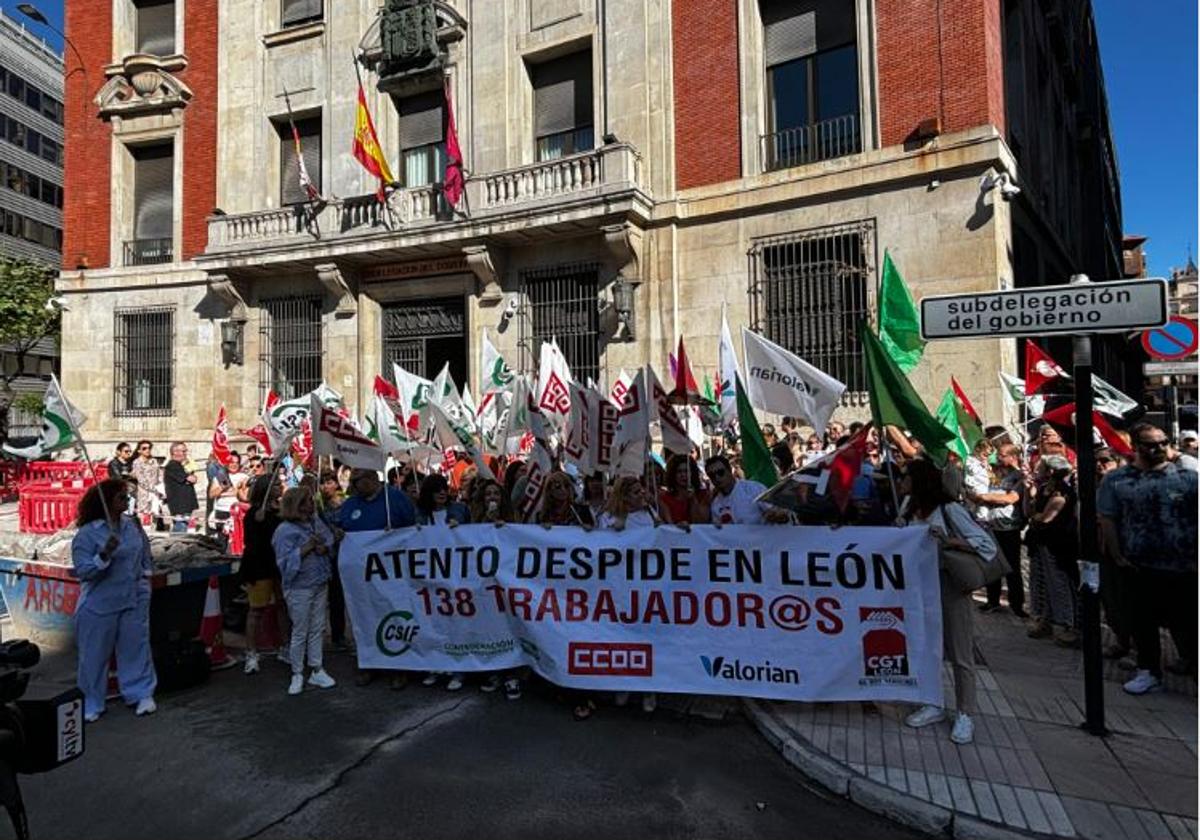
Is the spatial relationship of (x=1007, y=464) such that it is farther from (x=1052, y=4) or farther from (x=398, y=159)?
(x=1052, y=4)

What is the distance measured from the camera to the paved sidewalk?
353 centimetres

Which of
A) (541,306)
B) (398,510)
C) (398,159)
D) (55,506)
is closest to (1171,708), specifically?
(398,510)

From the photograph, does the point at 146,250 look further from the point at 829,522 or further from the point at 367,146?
the point at 829,522

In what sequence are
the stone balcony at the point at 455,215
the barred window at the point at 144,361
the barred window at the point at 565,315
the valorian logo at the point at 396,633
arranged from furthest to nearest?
the barred window at the point at 144,361
the barred window at the point at 565,315
the stone balcony at the point at 455,215
the valorian logo at the point at 396,633

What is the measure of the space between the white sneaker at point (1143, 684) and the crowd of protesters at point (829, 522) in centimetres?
1

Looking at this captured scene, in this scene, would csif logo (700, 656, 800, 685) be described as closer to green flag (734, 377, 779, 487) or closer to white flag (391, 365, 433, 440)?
green flag (734, 377, 779, 487)

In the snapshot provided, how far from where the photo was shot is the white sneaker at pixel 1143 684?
5.07m

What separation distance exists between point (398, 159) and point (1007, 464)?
14914 millimetres

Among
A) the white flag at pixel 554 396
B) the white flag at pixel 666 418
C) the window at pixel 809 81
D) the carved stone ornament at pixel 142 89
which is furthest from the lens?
the carved stone ornament at pixel 142 89

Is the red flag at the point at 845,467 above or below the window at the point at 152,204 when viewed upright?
below

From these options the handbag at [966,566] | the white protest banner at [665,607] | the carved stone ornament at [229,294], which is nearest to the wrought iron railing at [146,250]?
the carved stone ornament at [229,294]

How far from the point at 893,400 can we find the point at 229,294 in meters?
17.2

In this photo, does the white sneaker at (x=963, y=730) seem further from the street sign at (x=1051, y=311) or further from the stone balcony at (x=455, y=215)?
the stone balcony at (x=455, y=215)

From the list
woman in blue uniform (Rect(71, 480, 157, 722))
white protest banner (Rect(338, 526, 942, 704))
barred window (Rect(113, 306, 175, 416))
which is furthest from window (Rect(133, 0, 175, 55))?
white protest banner (Rect(338, 526, 942, 704))
